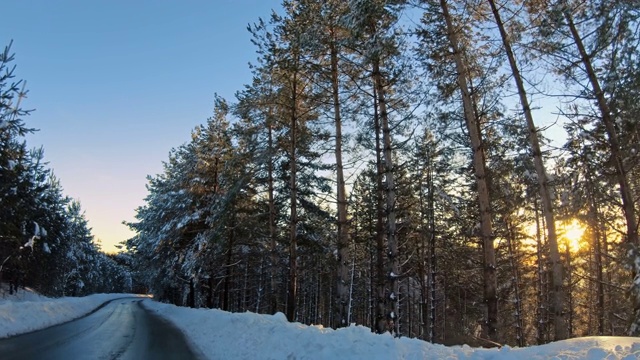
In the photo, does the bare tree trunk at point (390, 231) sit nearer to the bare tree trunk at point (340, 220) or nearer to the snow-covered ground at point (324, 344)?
the bare tree trunk at point (340, 220)

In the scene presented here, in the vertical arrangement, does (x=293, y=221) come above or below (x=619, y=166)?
below

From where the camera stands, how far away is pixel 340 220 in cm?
1383

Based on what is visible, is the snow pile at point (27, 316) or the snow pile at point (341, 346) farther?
the snow pile at point (27, 316)

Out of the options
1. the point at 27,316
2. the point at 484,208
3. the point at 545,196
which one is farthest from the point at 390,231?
the point at 27,316

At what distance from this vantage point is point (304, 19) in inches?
575

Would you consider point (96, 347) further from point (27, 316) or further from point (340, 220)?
point (27, 316)

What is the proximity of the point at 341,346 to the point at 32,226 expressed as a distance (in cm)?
3296

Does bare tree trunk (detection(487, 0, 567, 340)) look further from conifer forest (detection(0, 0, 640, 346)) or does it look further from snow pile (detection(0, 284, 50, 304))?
snow pile (detection(0, 284, 50, 304))

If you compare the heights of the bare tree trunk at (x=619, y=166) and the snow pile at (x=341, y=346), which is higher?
the bare tree trunk at (x=619, y=166)

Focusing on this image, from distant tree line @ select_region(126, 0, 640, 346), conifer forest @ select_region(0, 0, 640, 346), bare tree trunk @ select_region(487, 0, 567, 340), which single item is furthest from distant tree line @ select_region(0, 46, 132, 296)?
bare tree trunk @ select_region(487, 0, 567, 340)

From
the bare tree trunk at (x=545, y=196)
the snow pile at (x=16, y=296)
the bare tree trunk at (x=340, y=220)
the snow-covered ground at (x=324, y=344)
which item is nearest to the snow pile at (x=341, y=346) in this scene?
the snow-covered ground at (x=324, y=344)

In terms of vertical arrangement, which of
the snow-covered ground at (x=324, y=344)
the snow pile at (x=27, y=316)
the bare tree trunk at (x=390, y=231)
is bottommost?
the snow pile at (x=27, y=316)

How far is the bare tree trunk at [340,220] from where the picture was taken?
43.4 ft

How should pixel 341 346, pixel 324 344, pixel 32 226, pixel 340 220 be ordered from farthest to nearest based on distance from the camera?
pixel 32 226
pixel 340 220
pixel 324 344
pixel 341 346
